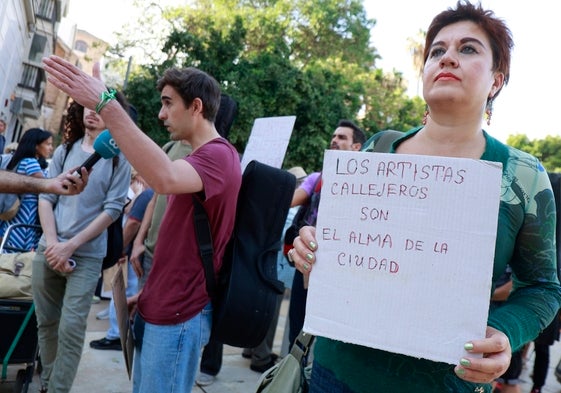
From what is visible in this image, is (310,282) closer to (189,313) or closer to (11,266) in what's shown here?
(189,313)

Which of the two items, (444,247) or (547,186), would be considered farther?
(547,186)

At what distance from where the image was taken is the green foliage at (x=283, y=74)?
613 inches

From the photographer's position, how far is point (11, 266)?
3053 millimetres

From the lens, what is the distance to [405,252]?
110 cm

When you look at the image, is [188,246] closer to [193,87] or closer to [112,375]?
[193,87]

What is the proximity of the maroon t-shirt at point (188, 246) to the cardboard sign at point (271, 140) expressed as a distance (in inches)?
49.9

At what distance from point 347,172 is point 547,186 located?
53 centimetres

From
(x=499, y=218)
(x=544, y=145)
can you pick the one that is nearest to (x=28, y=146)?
(x=499, y=218)

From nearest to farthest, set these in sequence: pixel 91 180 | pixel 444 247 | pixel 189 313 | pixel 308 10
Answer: pixel 444 247
pixel 189 313
pixel 91 180
pixel 308 10

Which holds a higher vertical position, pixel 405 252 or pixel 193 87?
pixel 193 87

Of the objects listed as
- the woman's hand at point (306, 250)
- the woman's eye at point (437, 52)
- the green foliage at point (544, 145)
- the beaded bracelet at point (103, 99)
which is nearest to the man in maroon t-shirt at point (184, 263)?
the beaded bracelet at point (103, 99)

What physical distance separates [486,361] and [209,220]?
4.48 ft

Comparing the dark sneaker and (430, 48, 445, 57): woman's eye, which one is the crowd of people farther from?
the dark sneaker

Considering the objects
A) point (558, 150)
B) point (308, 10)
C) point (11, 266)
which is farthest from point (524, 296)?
point (558, 150)
